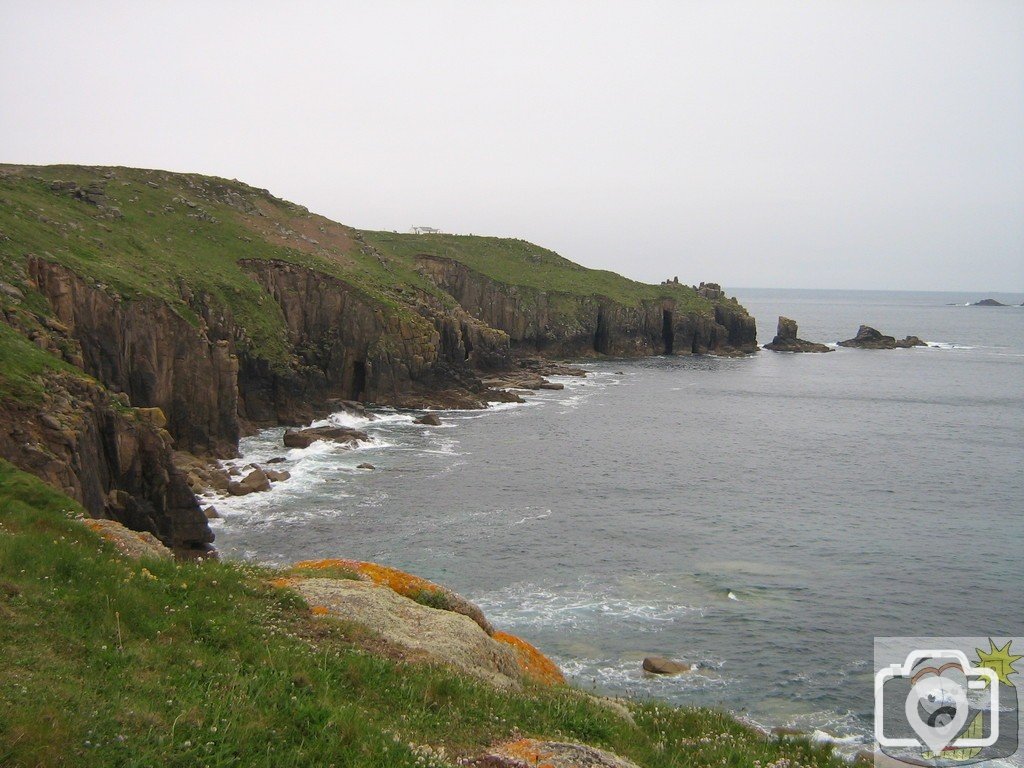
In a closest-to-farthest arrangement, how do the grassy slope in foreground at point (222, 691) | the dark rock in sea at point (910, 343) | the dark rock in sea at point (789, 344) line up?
the grassy slope in foreground at point (222, 691), the dark rock in sea at point (789, 344), the dark rock in sea at point (910, 343)

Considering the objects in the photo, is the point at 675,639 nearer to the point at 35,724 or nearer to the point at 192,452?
the point at 35,724

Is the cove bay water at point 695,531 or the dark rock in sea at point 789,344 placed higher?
the dark rock in sea at point 789,344

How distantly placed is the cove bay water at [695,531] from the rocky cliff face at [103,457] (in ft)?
9.24

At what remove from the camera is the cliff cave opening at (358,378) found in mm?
74037

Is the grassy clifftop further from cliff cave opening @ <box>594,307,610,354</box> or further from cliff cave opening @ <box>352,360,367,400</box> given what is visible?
cliff cave opening @ <box>594,307,610,354</box>

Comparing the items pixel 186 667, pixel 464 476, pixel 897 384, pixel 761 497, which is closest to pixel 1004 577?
pixel 761 497

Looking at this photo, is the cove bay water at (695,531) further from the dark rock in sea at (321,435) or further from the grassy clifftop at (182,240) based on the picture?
the grassy clifftop at (182,240)

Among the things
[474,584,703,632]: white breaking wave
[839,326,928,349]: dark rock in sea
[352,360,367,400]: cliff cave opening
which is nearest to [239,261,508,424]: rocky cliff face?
[352,360,367,400]: cliff cave opening

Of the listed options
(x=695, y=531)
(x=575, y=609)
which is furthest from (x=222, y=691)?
(x=695, y=531)

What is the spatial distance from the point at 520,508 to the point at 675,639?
17059 millimetres

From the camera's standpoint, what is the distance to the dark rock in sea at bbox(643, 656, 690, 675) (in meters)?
25.3

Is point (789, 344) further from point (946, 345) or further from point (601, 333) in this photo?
point (946, 345)

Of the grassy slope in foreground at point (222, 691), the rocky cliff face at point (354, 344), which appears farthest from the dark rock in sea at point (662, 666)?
the rocky cliff face at point (354, 344)

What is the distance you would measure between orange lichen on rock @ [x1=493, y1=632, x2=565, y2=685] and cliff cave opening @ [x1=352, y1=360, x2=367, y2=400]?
189 ft
